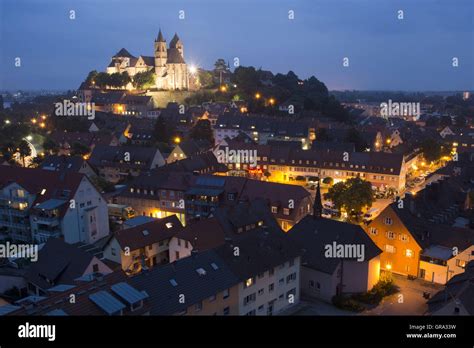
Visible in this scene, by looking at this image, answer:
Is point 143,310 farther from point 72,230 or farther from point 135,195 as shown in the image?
point 135,195

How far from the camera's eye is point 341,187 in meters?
28.3

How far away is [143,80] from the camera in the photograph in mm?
73500

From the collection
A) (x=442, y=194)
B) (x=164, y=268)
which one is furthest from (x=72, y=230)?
(x=442, y=194)

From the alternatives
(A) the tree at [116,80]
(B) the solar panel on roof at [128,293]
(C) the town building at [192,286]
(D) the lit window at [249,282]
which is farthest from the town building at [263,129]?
(B) the solar panel on roof at [128,293]

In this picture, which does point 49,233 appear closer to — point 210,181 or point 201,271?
point 210,181

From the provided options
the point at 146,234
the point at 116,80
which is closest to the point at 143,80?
the point at 116,80

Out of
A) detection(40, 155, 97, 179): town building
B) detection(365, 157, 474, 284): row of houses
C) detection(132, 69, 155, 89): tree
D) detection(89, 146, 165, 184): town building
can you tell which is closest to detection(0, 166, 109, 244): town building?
detection(40, 155, 97, 179): town building

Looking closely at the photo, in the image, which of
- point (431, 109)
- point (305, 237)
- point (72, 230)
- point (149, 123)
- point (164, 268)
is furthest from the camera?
point (431, 109)

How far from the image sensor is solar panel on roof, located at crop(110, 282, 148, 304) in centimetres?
1125

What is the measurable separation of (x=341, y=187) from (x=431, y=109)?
91116mm

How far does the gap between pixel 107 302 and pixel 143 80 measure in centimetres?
6605

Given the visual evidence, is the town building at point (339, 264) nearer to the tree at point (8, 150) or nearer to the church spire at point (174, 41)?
the tree at point (8, 150)

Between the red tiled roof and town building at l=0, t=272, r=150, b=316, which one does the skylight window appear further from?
the red tiled roof

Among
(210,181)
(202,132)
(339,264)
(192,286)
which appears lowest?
(339,264)
